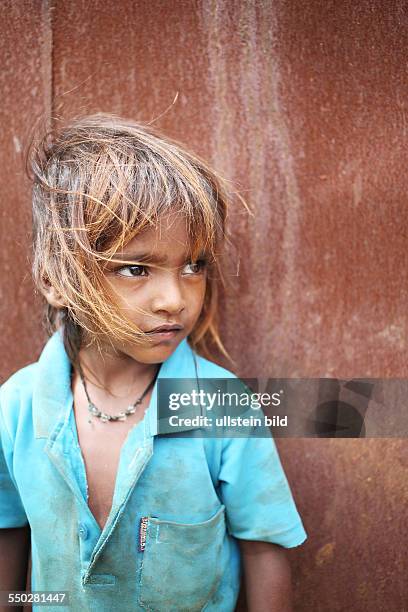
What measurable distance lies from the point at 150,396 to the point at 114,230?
1.08 ft

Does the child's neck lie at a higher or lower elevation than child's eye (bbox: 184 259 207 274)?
lower

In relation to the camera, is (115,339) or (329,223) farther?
(329,223)

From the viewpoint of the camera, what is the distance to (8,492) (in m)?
1.17

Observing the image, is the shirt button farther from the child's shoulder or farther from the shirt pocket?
the child's shoulder

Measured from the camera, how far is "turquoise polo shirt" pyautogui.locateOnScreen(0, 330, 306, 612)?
109cm

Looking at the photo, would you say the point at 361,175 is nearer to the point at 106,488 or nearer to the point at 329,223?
the point at 329,223

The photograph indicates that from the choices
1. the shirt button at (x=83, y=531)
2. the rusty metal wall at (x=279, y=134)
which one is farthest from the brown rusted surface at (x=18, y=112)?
the shirt button at (x=83, y=531)

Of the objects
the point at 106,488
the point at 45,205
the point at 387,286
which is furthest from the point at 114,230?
the point at 387,286

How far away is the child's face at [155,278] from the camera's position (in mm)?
994

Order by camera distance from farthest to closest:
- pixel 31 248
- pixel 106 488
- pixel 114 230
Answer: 1. pixel 31 248
2. pixel 106 488
3. pixel 114 230

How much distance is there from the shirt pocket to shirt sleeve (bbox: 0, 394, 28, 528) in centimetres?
26

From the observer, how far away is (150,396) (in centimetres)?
116

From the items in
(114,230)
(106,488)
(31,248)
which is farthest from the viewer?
(31,248)

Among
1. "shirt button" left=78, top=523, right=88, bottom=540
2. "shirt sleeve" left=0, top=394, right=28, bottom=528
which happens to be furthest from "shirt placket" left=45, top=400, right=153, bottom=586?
"shirt sleeve" left=0, top=394, right=28, bottom=528
